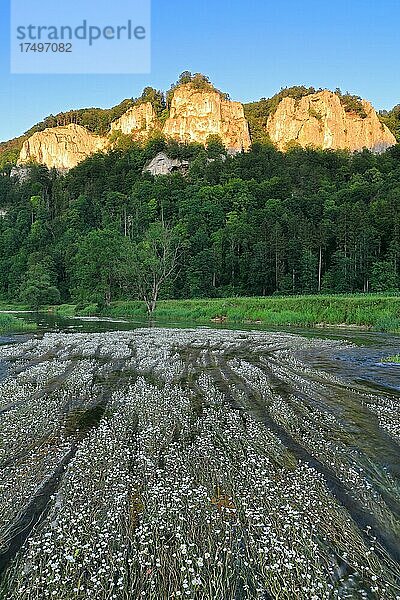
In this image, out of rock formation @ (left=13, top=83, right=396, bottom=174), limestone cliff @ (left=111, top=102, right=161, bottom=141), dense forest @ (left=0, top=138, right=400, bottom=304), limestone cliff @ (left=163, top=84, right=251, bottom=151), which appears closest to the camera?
dense forest @ (left=0, top=138, right=400, bottom=304)

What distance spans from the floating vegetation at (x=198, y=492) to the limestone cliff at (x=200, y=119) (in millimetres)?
178842

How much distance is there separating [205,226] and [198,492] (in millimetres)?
99959

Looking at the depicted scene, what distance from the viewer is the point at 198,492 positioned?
27.2 ft

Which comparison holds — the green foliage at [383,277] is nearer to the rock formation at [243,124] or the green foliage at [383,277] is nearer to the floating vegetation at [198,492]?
the floating vegetation at [198,492]

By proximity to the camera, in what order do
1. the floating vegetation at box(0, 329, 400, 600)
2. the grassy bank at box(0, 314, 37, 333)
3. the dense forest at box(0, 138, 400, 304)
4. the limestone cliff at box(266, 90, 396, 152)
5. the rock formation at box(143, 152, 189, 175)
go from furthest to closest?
the limestone cliff at box(266, 90, 396, 152) < the rock formation at box(143, 152, 189, 175) < the dense forest at box(0, 138, 400, 304) < the grassy bank at box(0, 314, 37, 333) < the floating vegetation at box(0, 329, 400, 600)

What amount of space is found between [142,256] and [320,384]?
6341 cm

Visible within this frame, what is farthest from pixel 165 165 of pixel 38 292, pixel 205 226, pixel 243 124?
pixel 38 292

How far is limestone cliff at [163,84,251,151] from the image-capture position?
184 metres

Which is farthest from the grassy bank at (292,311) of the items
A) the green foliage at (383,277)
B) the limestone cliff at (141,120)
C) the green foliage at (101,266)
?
the limestone cliff at (141,120)

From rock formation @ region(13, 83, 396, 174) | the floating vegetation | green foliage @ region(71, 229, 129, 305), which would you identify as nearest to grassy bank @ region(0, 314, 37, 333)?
the floating vegetation

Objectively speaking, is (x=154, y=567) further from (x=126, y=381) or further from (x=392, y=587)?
(x=126, y=381)

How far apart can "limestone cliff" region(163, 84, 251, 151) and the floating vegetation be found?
7041 inches

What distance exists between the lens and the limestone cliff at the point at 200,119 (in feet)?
603

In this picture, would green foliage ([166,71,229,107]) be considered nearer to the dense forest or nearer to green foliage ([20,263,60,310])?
the dense forest
